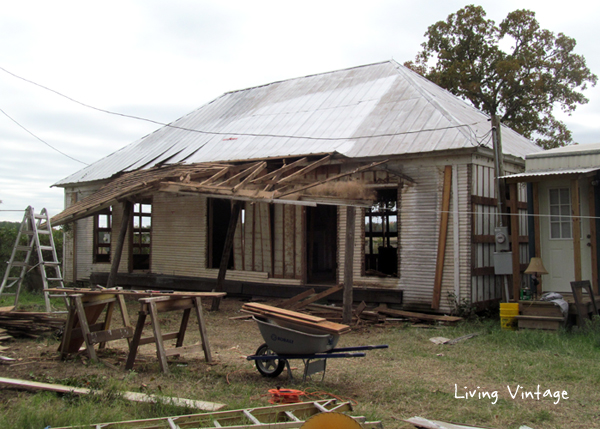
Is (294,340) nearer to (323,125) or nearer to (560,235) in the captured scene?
(560,235)

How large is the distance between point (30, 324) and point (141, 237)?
8.37m

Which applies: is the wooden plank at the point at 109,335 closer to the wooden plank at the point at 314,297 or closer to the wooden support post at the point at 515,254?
the wooden plank at the point at 314,297

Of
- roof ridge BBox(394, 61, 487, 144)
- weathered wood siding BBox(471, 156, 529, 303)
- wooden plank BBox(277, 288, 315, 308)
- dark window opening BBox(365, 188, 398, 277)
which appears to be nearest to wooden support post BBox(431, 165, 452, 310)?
weathered wood siding BBox(471, 156, 529, 303)

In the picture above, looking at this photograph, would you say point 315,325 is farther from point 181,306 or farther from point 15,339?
point 15,339

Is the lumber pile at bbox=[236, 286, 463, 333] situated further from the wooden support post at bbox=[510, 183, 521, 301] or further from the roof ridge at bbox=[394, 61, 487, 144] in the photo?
the roof ridge at bbox=[394, 61, 487, 144]

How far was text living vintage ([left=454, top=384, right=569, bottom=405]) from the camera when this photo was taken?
5.60 m

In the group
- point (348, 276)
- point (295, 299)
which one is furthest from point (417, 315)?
point (295, 299)

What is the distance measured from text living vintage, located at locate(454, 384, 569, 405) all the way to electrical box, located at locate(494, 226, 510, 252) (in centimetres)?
459

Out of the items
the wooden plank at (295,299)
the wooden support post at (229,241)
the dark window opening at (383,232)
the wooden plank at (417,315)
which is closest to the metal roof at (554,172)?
the wooden plank at (417,315)

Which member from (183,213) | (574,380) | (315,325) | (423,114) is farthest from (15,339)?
(423,114)

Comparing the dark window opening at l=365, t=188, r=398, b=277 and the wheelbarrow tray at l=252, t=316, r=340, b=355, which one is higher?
the dark window opening at l=365, t=188, r=398, b=277

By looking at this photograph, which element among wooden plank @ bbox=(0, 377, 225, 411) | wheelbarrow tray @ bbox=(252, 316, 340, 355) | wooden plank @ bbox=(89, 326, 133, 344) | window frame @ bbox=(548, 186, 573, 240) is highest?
window frame @ bbox=(548, 186, 573, 240)

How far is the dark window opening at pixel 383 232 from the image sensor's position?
43.2ft

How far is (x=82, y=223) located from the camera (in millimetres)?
18250
